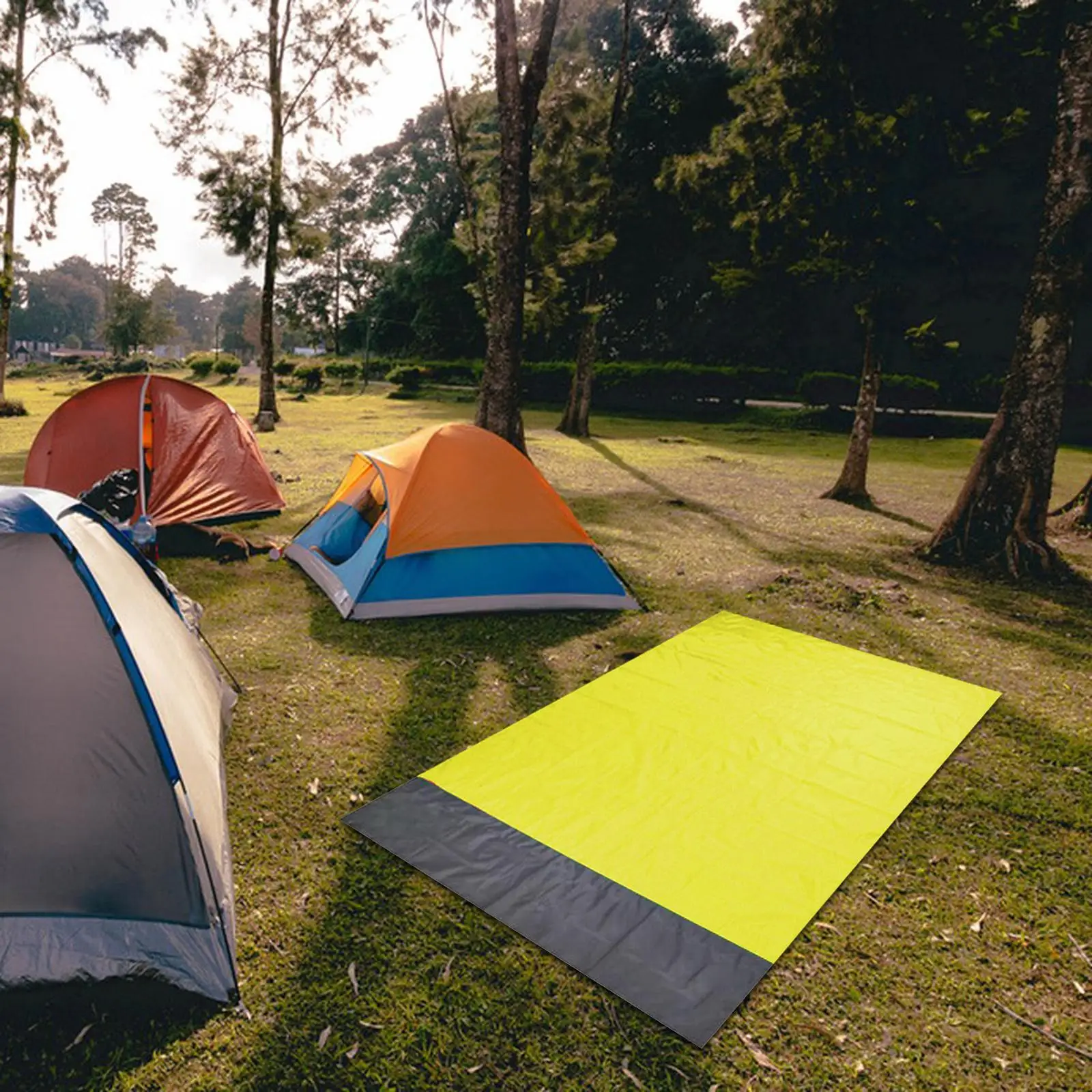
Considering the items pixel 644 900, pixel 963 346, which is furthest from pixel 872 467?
pixel 644 900

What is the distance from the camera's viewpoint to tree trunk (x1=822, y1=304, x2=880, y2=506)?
1128cm

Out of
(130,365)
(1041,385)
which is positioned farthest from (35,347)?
(1041,385)

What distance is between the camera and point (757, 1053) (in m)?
2.58

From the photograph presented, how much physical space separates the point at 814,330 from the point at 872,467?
13804 mm

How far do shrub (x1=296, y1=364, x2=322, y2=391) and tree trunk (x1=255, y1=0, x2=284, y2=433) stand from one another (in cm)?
1927

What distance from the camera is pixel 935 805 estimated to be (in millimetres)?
4062

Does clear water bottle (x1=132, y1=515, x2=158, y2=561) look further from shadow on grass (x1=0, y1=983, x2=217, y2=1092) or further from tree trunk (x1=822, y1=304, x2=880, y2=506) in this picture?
tree trunk (x1=822, y1=304, x2=880, y2=506)

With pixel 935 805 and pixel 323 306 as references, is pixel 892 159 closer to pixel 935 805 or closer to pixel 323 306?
pixel 935 805

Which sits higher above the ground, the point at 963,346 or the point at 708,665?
the point at 963,346

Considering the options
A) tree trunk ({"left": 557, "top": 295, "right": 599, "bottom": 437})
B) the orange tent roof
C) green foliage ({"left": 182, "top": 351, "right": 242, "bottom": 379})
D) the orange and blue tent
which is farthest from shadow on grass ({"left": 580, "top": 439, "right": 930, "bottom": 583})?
green foliage ({"left": 182, "top": 351, "right": 242, "bottom": 379})

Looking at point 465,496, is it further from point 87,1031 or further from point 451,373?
point 451,373

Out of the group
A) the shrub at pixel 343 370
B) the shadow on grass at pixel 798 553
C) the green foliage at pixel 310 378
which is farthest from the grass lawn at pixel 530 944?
the shrub at pixel 343 370

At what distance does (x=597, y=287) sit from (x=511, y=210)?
9929 mm

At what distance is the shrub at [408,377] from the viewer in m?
35.8
